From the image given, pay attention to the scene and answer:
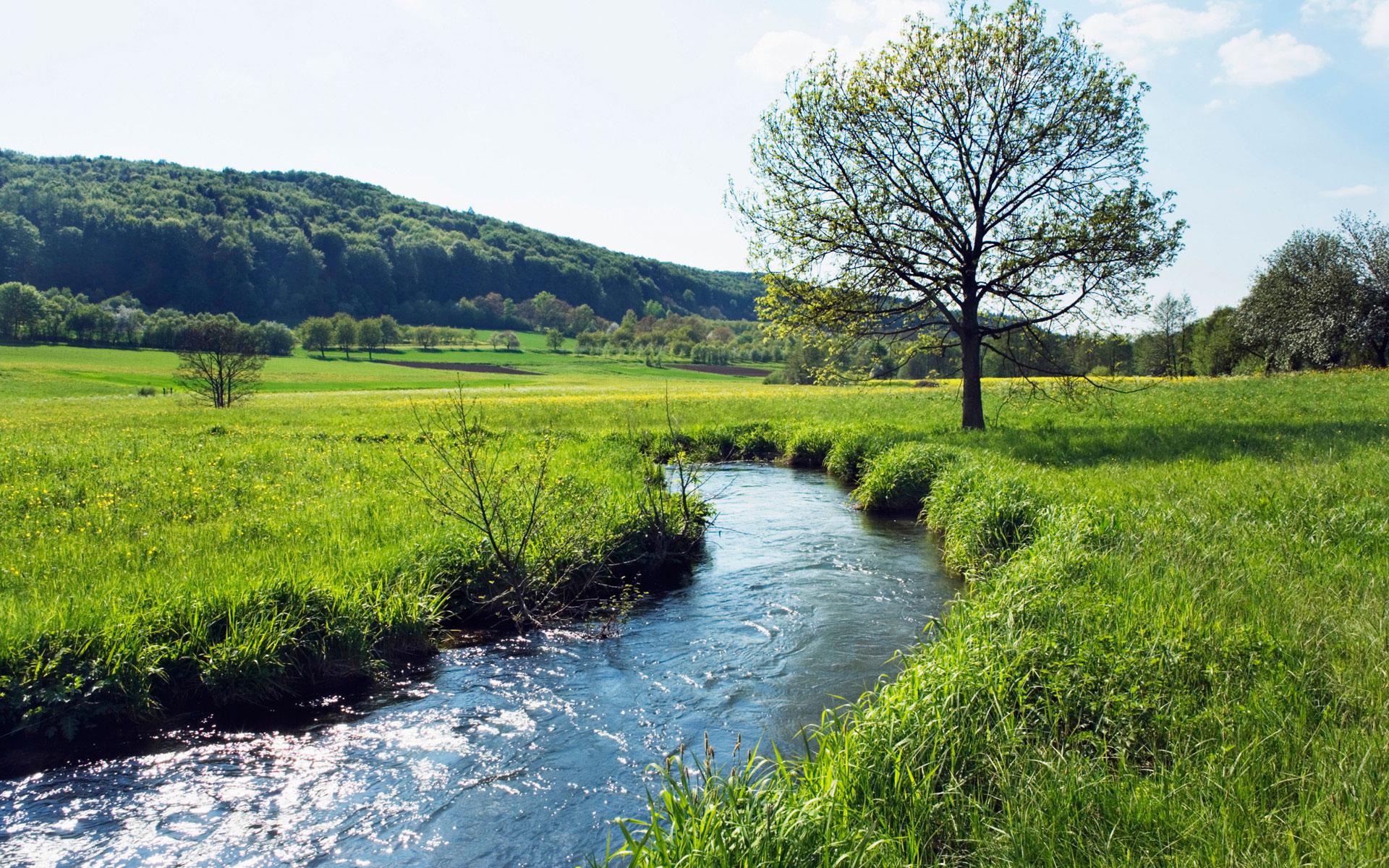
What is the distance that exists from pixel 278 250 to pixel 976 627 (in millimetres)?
154031

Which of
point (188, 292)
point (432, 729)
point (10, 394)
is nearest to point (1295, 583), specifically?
point (432, 729)

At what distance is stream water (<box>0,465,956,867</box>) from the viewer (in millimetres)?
5020

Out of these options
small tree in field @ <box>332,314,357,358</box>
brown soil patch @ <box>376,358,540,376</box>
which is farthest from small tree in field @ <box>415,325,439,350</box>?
brown soil patch @ <box>376,358,540,376</box>

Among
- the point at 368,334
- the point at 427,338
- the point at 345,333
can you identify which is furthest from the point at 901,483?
the point at 427,338

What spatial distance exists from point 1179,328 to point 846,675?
98.1 metres

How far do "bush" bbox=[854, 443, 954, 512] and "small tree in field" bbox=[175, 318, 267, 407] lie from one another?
38.2 meters

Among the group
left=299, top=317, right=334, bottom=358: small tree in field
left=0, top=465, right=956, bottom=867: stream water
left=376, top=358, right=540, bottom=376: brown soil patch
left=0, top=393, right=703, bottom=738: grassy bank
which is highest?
left=299, top=317, right=334, bottom=358: small tree in field

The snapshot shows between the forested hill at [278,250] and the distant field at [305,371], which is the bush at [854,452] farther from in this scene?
the forested hill at [278,250]

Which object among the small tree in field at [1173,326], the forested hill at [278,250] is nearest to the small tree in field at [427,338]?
the forested hill at [278,250]

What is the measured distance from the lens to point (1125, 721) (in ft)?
15.8

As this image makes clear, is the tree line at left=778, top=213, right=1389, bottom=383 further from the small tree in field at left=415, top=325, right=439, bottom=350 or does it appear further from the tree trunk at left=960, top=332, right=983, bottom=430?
the small tree in field at left=415, top=325, right=439, bottom=350

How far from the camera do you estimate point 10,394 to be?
49375 mm

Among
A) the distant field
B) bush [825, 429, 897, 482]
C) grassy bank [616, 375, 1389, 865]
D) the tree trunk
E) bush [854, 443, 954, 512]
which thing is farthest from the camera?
the distant field

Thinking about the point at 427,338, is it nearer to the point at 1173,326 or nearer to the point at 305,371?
the point at 305,371
